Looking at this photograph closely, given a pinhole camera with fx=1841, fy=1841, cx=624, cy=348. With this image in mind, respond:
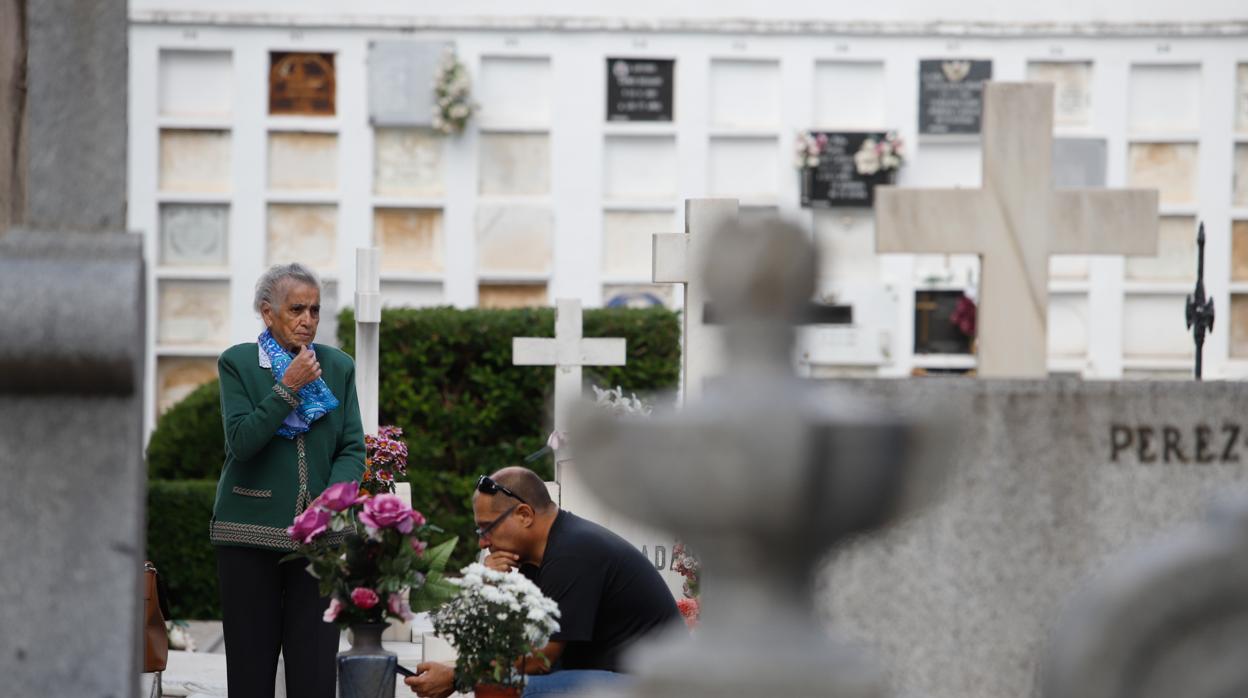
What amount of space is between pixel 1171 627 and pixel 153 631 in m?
4.10

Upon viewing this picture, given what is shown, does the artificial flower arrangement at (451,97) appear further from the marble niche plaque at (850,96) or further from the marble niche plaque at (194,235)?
the marble niche plaque at (850,96)

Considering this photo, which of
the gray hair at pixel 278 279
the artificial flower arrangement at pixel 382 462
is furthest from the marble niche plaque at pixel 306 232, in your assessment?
the gray hair at pixel 278 279

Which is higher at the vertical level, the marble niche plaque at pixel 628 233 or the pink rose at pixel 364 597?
the marble niche plaque at pixel 628 233

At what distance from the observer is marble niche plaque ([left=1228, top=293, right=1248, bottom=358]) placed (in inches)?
504

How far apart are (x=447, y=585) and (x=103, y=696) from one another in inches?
52.7

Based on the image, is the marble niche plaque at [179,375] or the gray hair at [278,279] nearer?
the gray hair at [278,279]

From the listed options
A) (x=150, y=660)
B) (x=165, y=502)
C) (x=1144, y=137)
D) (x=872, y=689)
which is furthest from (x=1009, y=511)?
(x=1144, y=137)

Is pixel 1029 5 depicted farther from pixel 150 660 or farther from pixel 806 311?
pixel 806 311

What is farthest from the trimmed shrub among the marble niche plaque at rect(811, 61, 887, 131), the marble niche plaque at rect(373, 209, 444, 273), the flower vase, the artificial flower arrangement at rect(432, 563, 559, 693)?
the flower vase

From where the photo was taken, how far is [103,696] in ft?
10.3

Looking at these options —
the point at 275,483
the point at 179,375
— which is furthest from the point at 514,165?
the point at 275,483

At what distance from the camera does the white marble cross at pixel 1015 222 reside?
4402 millimetres

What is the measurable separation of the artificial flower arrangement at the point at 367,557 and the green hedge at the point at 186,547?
257 inches

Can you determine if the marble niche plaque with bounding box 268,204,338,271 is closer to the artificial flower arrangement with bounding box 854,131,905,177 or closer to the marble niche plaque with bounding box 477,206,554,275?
the marble niche plaque with bounding box 477,206,554,275
